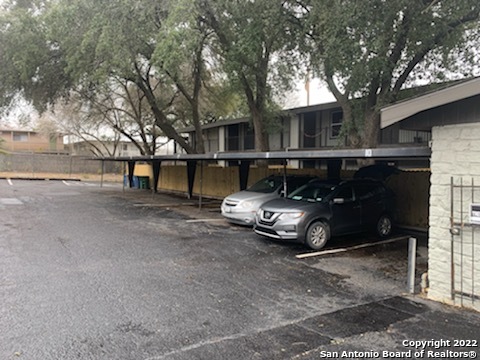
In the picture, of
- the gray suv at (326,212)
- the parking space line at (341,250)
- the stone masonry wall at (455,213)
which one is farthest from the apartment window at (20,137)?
the stone masonry wall at (455,213)

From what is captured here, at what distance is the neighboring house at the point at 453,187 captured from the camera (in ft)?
16.6

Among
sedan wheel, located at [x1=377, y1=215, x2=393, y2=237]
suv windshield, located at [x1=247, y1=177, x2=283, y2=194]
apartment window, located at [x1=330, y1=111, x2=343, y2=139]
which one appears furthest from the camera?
apartment window, located at [x1=330, y1=111, x2=343, y2=139]

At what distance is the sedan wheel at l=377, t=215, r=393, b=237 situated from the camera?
9.79 meters

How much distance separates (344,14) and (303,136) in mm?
12248

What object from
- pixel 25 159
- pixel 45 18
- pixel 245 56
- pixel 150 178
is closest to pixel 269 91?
pixel 245 56

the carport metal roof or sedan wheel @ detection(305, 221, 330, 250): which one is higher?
the carport metal roof

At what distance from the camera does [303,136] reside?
70.0 feet

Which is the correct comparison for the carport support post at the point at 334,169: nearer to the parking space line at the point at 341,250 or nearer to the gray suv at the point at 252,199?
the gray suv at the point at 252,199

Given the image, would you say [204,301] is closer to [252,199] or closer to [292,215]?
[292,215]

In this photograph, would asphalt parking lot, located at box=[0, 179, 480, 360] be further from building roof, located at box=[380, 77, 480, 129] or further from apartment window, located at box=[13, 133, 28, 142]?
apartment window, located at box=[13, 133, 28, 142]

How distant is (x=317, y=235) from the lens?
8477 millimetres

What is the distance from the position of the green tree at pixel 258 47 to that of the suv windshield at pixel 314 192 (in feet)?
16.4

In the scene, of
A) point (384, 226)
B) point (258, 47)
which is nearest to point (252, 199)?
point (384, 226)

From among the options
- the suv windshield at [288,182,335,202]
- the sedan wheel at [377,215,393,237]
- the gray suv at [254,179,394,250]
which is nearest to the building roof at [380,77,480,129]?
the gray suv at [254,179,394,250]
